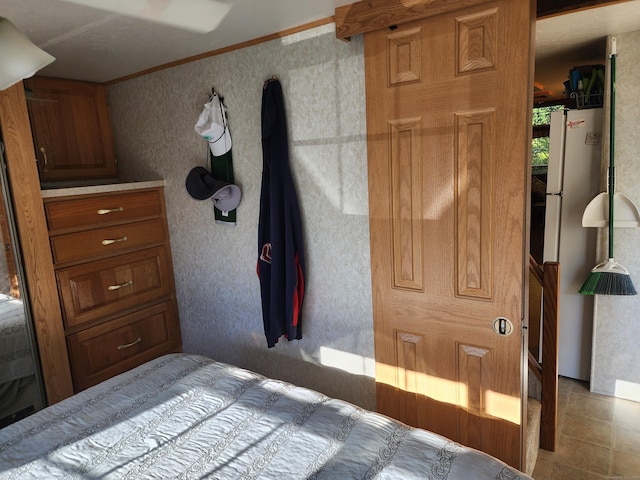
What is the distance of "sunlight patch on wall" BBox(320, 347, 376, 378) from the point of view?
2.17 metres

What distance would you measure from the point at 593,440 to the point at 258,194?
7.42ft

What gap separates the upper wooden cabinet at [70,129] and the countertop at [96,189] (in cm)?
38

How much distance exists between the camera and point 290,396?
63.1 inches

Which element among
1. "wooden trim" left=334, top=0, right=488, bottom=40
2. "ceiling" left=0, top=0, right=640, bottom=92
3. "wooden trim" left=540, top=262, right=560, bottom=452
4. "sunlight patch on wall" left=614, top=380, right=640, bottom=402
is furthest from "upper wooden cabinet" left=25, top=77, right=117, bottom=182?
"sunlight patch on wall" left=614, top=380, right=640, bottom=402

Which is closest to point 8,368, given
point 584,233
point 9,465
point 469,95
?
point 9,465

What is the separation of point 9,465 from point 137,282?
1.56 m

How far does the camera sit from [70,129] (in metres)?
2.79

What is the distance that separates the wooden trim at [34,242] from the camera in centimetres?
206

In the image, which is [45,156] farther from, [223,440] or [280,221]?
[223,440]

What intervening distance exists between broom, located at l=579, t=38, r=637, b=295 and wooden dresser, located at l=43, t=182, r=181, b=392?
8.91ft

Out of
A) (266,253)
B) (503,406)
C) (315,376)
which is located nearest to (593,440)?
(503,406)

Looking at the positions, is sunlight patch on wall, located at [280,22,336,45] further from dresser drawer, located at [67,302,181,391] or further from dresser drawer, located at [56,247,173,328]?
dresser drawer, located at [67,302,181,391]

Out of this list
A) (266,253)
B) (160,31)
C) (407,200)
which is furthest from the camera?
(266,253)

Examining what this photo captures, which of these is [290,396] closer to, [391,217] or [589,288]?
[391,217]
